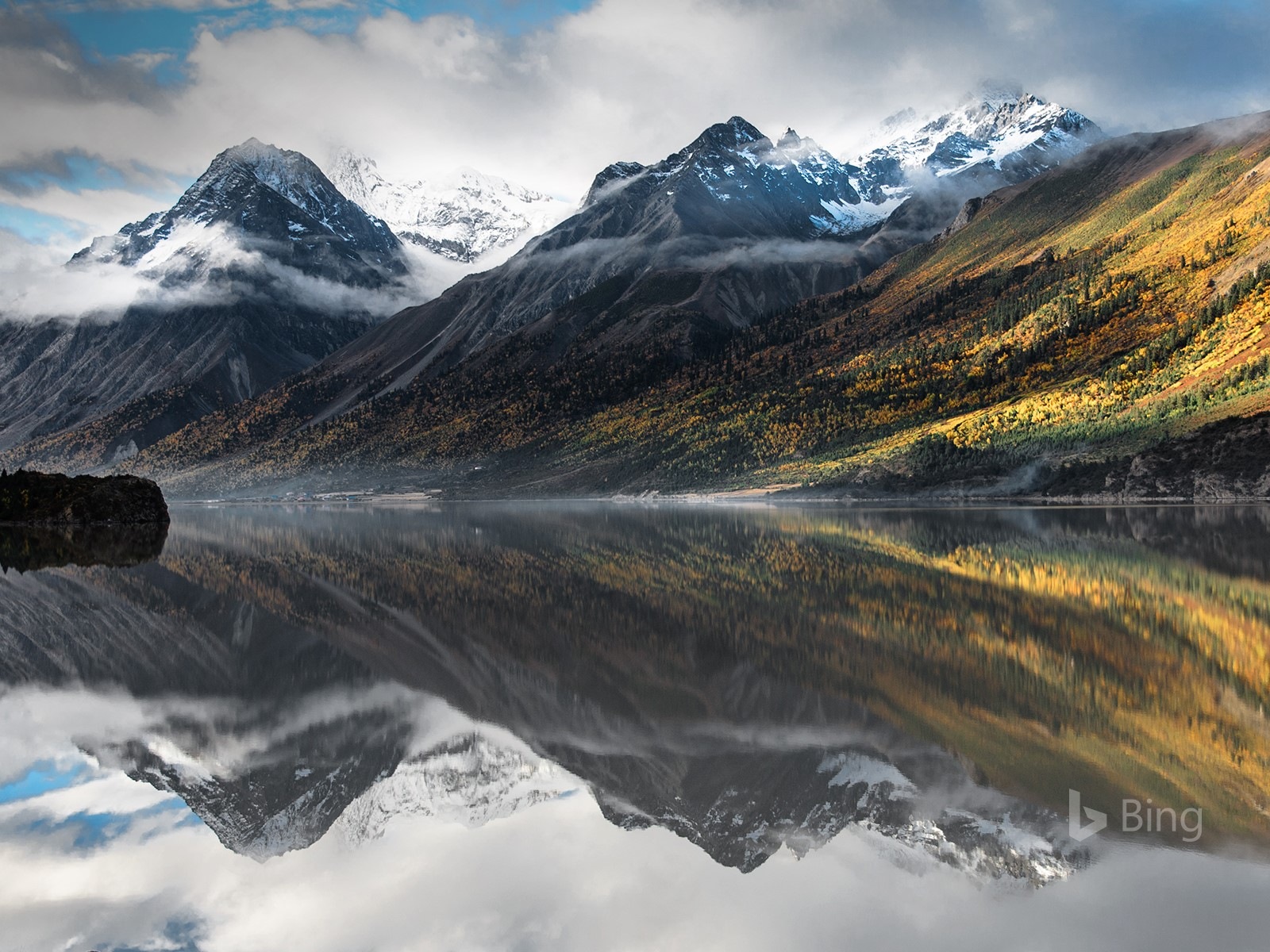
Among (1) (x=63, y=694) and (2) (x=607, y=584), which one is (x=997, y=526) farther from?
(1) (x=63, y=694)

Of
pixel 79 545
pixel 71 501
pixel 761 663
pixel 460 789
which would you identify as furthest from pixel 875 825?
pixel 71 501

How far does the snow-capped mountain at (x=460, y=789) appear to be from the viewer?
47.0 feet

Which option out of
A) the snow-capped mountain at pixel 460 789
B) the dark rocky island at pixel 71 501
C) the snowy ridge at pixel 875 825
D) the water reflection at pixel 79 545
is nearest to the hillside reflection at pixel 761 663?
the snowy ridge at pixel 875 825

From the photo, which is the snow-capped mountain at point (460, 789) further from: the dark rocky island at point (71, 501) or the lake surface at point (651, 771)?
the dark rocky island at point (71, 501)

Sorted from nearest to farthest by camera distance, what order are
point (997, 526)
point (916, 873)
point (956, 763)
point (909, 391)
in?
point (916, 873) < point (956, 763) < point (997, 526) < point (909, 391)

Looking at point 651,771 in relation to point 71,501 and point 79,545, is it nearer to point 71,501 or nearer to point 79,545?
point 79,545

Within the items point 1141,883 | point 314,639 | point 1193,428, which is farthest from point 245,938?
point 1193,428

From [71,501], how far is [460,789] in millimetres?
97590

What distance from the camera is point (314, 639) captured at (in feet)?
91.2

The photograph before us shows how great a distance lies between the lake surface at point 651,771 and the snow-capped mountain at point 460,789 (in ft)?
0.22

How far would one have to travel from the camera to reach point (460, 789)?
15.4 metres

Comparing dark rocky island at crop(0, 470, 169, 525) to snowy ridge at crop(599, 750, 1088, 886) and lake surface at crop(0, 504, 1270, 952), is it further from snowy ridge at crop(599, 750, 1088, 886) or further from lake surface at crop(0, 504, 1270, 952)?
snowy ridge at crop(599, 750, 1088, 886)

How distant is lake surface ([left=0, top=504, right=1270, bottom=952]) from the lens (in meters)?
11.0

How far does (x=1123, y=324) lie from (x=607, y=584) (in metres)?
150
